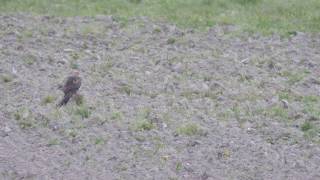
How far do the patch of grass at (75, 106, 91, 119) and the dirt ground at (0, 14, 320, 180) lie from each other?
3cm

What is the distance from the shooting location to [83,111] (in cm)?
1036

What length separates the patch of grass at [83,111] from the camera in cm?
1030

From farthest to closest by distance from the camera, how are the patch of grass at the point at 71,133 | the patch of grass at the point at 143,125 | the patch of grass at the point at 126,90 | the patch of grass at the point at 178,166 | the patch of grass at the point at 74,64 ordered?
the patch of grass at the point at 74,64 < the patch of grass at the point at 126,90 < the patch of grass at the point at 143,125 < the patch of grass at the point at 71,133 < the patch of grass at the point at 178,166

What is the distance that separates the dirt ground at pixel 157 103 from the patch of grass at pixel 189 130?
0.01 meters

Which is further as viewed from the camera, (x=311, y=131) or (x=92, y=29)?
(x=92, y=29)

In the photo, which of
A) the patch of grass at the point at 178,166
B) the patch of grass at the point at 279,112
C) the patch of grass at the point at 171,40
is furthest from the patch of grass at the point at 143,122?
the patch of grass at the point at 171,40

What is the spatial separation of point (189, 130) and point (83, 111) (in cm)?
136

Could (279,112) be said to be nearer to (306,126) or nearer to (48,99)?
(306,126)

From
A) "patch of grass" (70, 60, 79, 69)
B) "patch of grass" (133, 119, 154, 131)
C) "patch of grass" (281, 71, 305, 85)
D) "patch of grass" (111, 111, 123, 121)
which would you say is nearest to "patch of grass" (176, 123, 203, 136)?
"patch of grass" (133, 119, 154, 131)

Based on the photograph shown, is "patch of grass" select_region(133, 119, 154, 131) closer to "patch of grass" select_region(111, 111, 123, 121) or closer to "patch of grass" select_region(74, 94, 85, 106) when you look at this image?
"patch of grass" select_region(111, 111, 123, 121)

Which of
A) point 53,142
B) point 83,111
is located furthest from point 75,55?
point 53,142

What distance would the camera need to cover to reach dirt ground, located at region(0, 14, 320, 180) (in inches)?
355

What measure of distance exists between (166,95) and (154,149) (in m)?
1.84

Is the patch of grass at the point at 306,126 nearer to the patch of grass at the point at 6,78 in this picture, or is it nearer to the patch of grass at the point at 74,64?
the patch of grass at the point at 74,64
